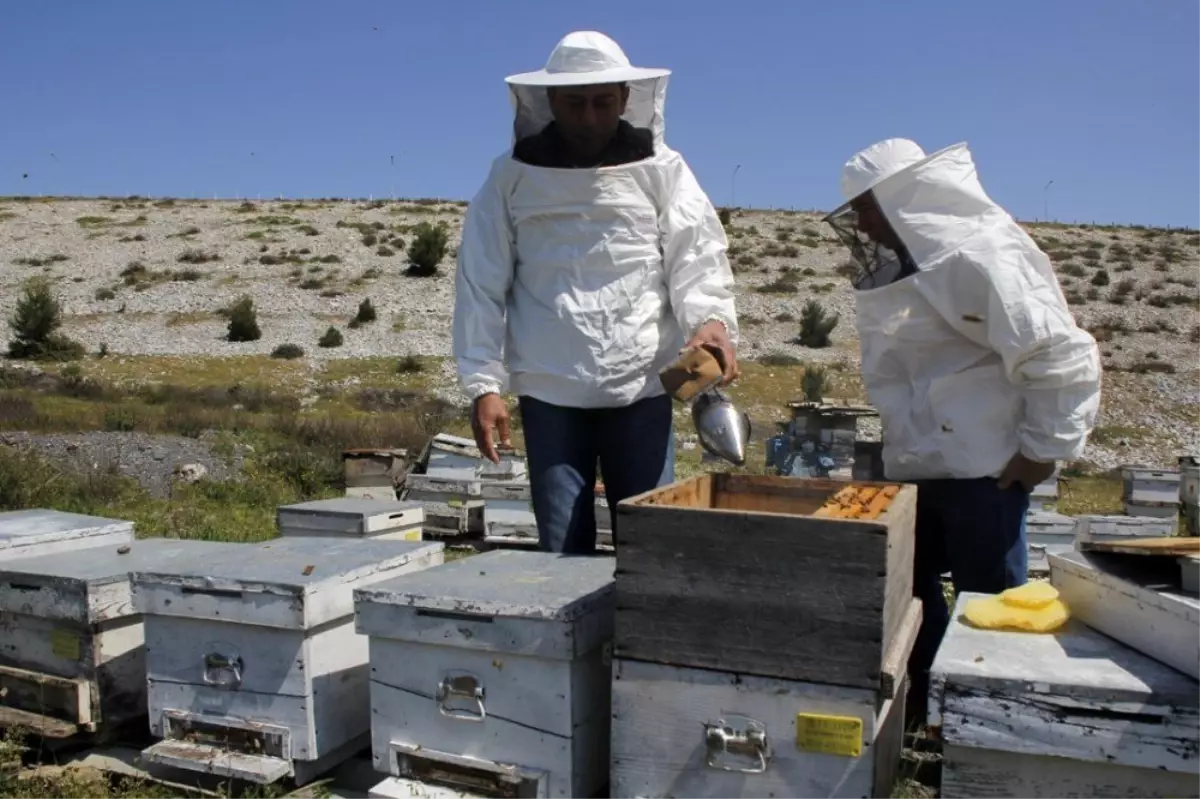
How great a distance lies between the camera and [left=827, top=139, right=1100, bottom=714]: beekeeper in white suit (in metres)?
2.69

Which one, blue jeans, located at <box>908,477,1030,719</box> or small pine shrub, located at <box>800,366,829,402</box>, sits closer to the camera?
blue jeans, located at <box>908,477,1030,719</box>

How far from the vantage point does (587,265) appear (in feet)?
9.55

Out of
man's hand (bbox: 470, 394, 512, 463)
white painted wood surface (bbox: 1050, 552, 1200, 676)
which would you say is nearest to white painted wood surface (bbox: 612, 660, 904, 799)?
white painted wood surface (bbox: 1050, 552, 1200, 676)

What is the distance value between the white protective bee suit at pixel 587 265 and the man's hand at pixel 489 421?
0.14 feet

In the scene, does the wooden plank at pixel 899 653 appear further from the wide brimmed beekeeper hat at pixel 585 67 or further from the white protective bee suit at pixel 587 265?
the wide brimmed beekeeper hat at pixel 585 67

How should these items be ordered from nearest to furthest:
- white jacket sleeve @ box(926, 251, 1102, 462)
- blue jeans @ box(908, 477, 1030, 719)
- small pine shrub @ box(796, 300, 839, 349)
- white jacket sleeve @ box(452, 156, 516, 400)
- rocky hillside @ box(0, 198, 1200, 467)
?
white jacket sleeve @ box(926, 251, 1102, 462) < blue jeans @ box(908, 477, 1030, 719) < white jacket sleeve @ box(452, 156, 516, 400) < rocky hillside @ box(0, 198, 1200, 467) < small pine shrub @ box(796, 300, 839, 349)

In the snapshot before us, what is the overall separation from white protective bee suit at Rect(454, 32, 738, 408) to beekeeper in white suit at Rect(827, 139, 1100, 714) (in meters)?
0.46

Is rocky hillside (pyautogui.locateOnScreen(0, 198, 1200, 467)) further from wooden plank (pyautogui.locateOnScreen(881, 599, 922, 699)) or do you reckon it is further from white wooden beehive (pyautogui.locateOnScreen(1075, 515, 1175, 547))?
wooden plank (pyautogui.locateOnScreen(881, 599, 922, 699))

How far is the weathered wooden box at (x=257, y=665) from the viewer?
2449mm

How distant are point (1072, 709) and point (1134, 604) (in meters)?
0.34

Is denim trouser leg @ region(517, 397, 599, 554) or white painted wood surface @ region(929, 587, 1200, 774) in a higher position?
denim trouser leg @ region(517, 397, 599, 554)

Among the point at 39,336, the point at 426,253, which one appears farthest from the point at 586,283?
the point at 426,253

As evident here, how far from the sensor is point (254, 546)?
3.01 m

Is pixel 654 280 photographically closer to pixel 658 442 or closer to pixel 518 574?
pixel 658 442
